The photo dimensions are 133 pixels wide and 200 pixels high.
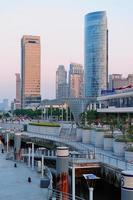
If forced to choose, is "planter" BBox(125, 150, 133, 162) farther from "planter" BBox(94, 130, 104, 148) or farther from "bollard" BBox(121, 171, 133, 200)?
"bollard" BBox(121, 171, 133, 200)

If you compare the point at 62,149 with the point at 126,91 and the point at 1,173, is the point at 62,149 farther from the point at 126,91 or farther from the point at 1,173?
the point at 126,91

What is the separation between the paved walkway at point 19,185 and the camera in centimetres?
2620

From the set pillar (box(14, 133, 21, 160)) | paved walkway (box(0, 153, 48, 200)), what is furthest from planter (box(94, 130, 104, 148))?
paved walkway (box(0, 153, 48, 200))

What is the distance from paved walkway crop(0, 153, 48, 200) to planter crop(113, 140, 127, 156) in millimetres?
9585

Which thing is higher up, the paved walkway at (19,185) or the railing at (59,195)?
the railing at (59,195)

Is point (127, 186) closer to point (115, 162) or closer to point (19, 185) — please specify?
point (19, 185)

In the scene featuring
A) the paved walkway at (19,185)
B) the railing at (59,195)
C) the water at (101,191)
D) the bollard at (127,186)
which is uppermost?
the bollard at (127,186)

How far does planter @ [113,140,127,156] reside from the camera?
43328 mm

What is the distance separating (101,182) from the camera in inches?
1527

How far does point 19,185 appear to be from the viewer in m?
30.1

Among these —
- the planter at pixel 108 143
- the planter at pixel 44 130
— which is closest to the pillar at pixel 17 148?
the planter at pixel 108 143

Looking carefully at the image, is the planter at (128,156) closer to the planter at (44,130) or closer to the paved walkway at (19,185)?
the paved walkway at (19,185)

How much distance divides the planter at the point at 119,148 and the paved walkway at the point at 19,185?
958cm

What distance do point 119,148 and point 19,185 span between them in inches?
643
